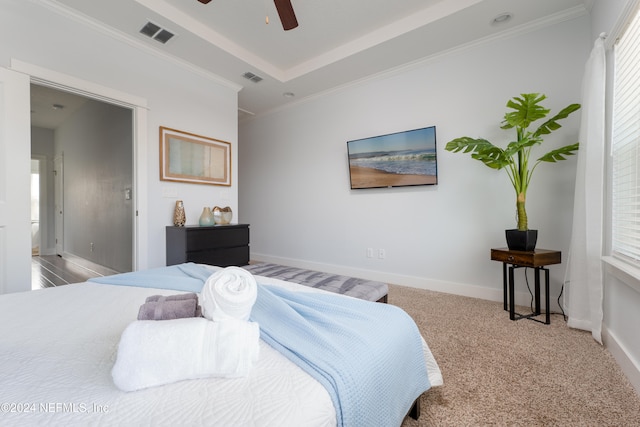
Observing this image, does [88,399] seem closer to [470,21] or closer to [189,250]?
[189,250]

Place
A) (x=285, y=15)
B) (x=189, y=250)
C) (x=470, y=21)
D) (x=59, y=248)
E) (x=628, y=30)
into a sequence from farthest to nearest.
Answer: (x=59, y=248)
(x=189, y=250)
(x=470, y=21)
(x=285, y=15)
(x=628, y=30)

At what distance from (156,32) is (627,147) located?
382 centimetres

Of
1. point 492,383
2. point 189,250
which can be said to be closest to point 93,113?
point 189,250

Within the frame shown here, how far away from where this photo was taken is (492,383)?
1.45 metres

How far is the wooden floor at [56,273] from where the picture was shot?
3.48m

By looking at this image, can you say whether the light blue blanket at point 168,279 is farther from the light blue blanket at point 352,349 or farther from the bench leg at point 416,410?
the bench leg at point 416,410

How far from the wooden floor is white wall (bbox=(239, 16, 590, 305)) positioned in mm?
2737

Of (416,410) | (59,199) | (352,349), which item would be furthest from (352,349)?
(59,199)

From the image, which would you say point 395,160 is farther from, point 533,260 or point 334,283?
point 334,283

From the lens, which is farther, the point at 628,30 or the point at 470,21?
the point at 470,21

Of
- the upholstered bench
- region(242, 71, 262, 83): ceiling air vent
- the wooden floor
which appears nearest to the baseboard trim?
the upholstered bench

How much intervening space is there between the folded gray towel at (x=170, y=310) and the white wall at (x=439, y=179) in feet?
9.23

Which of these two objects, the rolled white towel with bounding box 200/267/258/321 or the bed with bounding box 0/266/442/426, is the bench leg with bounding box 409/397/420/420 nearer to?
the bed with bounding box 0/266/442/426

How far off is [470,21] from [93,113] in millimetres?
5324
